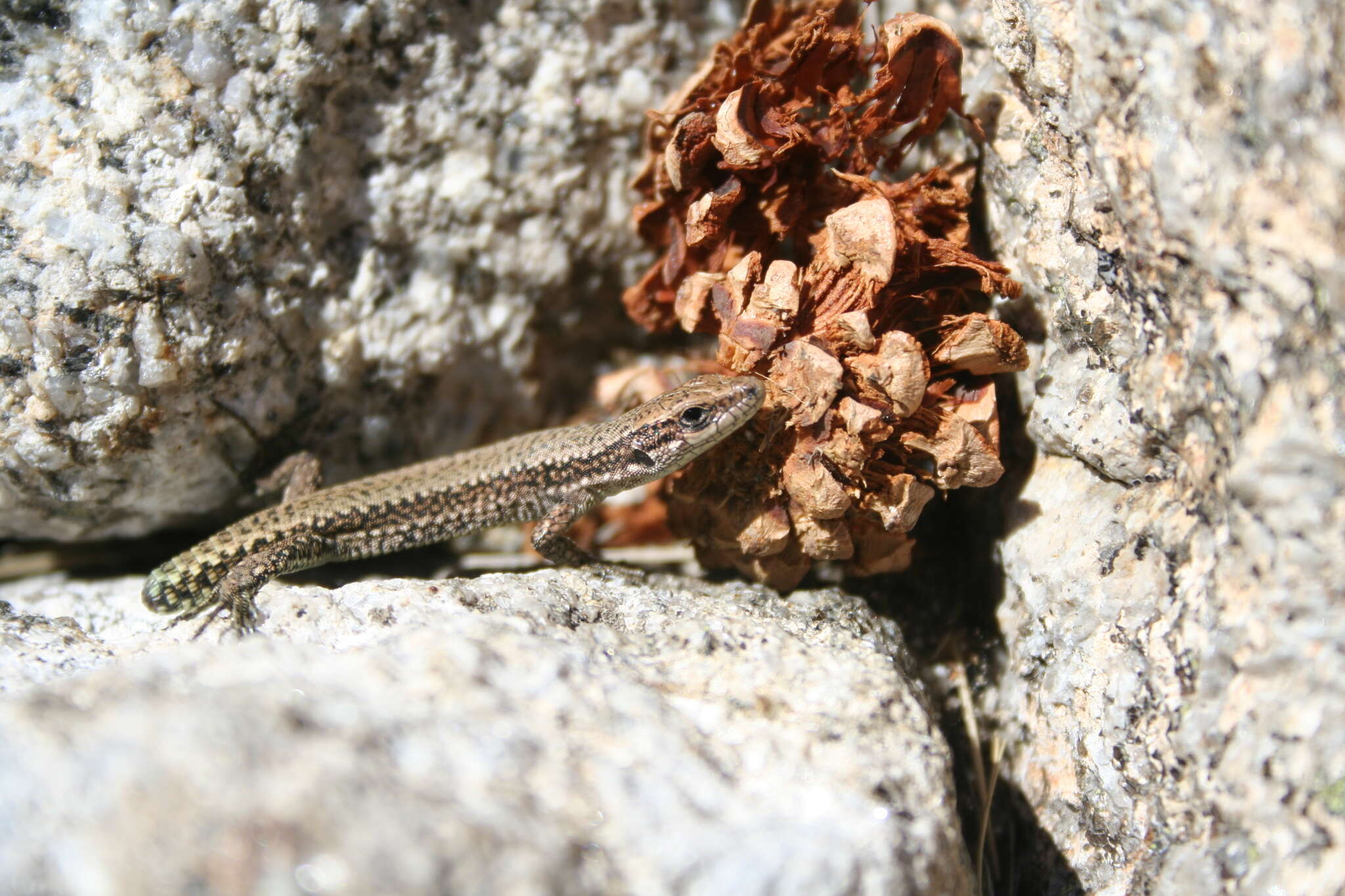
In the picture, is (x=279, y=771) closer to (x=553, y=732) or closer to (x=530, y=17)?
(x=553, y=732)

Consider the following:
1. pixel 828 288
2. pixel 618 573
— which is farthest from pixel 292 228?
pixel 828 288

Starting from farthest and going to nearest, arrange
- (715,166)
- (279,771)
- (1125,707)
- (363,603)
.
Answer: (715,166)
(363,603)
(1125,707)
(279,771)

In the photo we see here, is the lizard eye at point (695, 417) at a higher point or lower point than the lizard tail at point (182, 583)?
higher

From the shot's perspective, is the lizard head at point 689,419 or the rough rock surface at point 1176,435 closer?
the rough rock surface at point 1176,435

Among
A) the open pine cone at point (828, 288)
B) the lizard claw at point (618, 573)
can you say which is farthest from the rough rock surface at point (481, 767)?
the open pine cone at point (828, 288)

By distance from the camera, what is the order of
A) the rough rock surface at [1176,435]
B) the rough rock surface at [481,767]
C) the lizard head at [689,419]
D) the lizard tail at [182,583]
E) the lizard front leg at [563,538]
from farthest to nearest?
the lizard front leg at [563,538]
the lizard tail at [182,583]
the lizard head at [689,419]
the rough rock surface at [1176,435]
the rough rock surface at [481,767]

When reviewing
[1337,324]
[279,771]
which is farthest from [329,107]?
[1337,324]

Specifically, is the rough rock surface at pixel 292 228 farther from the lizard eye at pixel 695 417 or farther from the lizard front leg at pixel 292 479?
the lizard eye at pixel 695 417

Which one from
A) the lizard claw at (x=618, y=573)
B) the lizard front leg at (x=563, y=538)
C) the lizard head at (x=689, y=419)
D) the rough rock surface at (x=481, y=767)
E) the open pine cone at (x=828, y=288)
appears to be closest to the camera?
the rough rock surface at (x=481, y=767)
